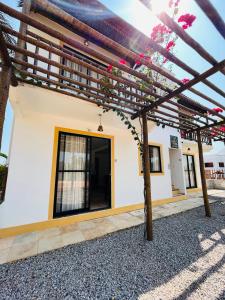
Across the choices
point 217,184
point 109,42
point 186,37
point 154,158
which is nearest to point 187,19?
point 186,37

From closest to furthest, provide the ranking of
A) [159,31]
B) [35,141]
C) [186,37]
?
[186,37] < [159,31] < [35,141]

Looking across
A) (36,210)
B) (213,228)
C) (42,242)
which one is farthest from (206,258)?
(36,210)

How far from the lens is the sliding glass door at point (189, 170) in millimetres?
9203

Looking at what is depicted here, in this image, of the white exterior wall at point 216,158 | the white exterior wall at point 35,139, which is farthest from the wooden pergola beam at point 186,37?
the white exterior wall at point 216,158

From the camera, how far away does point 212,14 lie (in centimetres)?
137

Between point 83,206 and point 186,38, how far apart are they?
4.55 metres

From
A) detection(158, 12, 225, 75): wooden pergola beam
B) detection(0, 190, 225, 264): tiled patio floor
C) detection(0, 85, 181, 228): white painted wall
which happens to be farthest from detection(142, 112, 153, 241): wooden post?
detection(158, 12, 225, 75): wooden pergola beam

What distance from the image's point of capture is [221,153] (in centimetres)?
1797

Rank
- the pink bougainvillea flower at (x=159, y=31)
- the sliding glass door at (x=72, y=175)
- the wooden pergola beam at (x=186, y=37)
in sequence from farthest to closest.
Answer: the sliding glass door at (x=72, y=175) → the pink bougainvillea flower at (x=159, y=31) → the wooden pergola beam at (x=186, y=37)

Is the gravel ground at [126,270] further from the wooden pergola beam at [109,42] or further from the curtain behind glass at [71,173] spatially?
the wooden pergola beam at [109,42]

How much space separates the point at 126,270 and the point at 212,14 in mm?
3342

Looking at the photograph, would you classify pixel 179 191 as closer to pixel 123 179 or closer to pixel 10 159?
pixel 123 179

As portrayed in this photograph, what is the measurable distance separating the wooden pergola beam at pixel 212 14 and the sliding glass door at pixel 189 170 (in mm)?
8679

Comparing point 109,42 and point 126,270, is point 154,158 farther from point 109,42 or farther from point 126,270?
point 109,42
